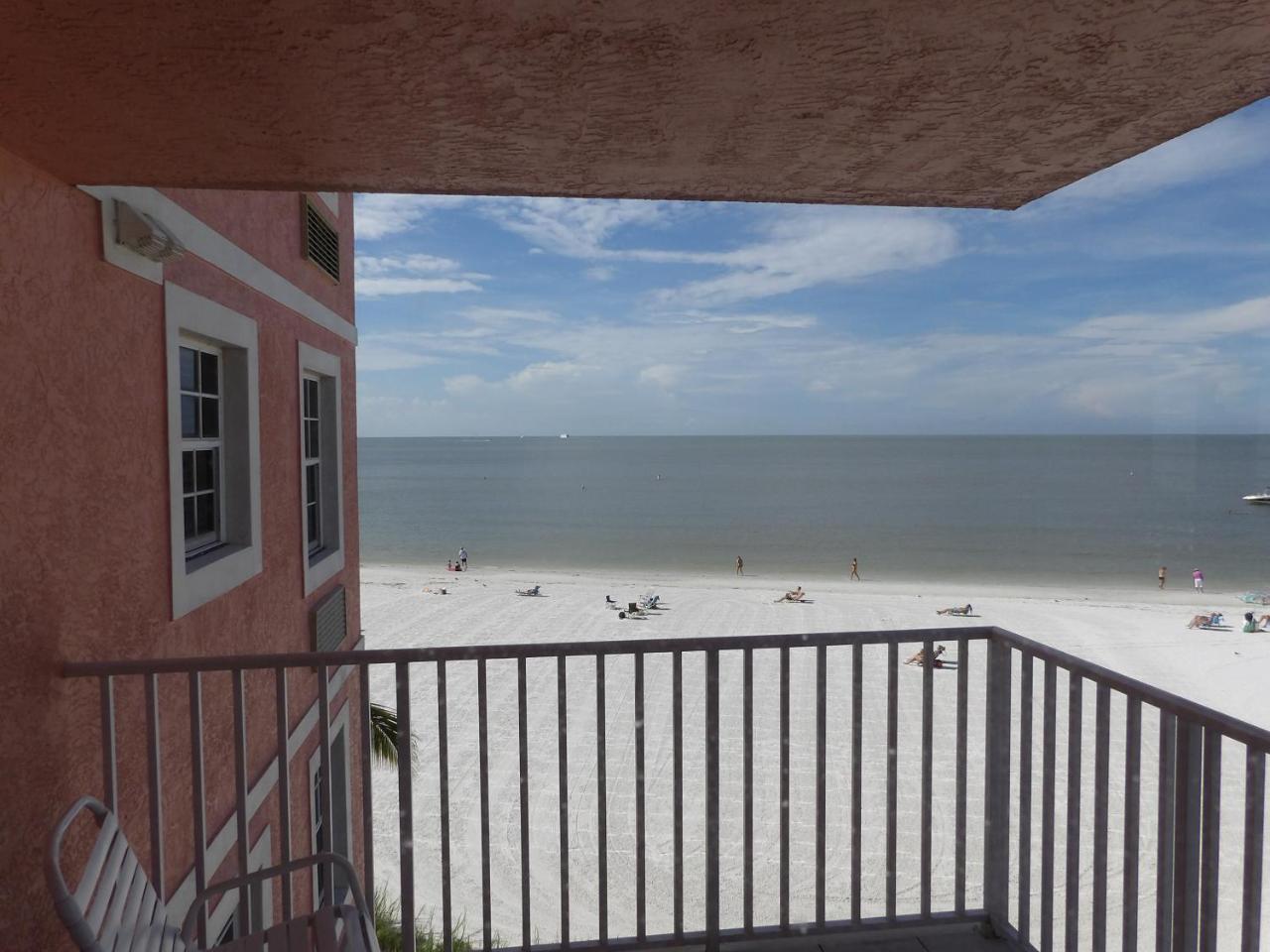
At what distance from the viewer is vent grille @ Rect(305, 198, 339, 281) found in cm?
496

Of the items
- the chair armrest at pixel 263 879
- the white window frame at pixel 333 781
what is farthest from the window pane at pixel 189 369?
the white window frame at pixel 333 781

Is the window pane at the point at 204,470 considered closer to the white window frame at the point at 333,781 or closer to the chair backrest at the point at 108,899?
the white window frame at the point at 333,781

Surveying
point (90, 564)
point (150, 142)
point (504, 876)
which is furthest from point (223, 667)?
point (504, 876)

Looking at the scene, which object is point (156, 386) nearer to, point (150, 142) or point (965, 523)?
point (150, 142)

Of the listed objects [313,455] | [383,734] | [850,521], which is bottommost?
[850,521]

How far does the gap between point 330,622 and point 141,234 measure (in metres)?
3.53

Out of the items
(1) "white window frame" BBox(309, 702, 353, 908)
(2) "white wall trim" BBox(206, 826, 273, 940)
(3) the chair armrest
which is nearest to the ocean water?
(1) "white window frame" BBox(309, 702, 353, 908)

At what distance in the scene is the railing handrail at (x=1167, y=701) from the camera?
5.26 ft

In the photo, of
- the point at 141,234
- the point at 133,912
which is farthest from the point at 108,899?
the point at 141,234

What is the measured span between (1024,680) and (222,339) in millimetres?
3418

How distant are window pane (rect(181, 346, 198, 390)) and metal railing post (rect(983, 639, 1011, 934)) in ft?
10.8

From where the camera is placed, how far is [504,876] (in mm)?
7707

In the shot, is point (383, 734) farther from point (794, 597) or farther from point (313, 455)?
point (794, 597)

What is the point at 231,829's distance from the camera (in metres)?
3.39
